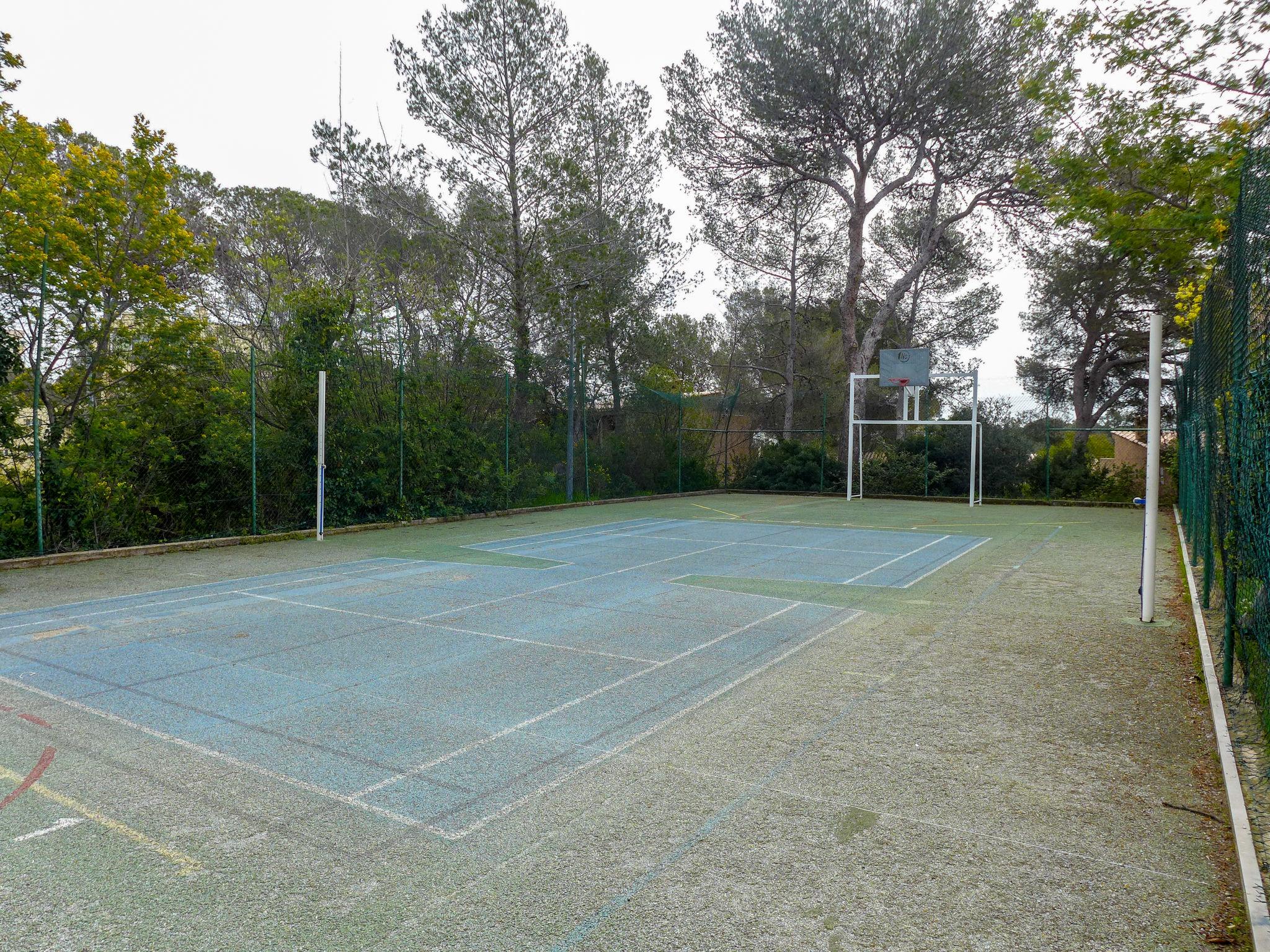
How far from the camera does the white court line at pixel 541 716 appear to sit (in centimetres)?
331

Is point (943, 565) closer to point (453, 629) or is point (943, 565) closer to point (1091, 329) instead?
point (453, 629)

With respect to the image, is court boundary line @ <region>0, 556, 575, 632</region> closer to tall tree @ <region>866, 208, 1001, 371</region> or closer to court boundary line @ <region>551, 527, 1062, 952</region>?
court boundary line @ <region>551, 527, 1062, 952</region>

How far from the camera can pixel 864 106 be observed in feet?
66.8

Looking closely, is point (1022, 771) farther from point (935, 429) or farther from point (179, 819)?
point (935, 429)

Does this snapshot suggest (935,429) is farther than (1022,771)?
Yes

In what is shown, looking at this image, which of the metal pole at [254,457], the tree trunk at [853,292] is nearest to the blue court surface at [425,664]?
the metal pole at [254,457]

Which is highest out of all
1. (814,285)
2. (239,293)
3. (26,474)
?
(814,285)

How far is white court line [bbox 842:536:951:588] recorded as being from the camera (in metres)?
8.28

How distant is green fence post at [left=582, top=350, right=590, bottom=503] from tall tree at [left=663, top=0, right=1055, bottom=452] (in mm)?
8770

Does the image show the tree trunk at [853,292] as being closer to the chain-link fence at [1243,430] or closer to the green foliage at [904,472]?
the green foliage at [904,472]

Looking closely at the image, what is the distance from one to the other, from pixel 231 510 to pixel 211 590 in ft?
13.2

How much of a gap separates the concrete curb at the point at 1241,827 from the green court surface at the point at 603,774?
0.26 ft

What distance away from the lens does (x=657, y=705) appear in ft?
14.0

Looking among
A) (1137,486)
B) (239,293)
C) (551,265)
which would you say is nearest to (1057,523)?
(1137,486)
